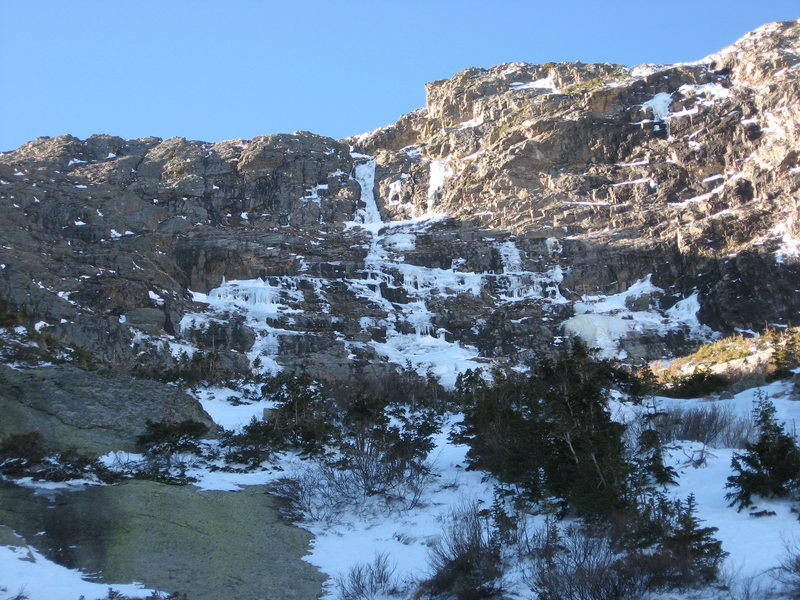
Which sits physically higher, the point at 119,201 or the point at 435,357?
the point at 119,201

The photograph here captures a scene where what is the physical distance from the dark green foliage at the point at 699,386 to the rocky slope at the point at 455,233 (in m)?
22.7

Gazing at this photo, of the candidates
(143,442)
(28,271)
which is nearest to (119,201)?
(28,271)

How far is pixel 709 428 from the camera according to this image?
Result: 2034 cm

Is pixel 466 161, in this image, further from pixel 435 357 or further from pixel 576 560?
pixel 576 560

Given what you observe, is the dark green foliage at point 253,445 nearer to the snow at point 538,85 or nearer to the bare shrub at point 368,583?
the bare shrub at point 368,583

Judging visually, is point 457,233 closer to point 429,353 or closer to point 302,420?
point 429,353

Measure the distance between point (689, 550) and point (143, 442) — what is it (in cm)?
1450

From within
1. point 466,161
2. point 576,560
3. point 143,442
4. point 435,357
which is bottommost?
point 576,560

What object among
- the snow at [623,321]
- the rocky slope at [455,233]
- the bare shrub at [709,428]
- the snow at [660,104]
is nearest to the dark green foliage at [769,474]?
the bare shrub at [709,428]

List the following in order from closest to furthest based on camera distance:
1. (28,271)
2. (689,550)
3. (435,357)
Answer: (689,550) < (28,271) < (435,357)

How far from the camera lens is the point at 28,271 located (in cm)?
5100

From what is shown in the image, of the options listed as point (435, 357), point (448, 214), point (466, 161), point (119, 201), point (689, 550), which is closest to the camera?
point (689, 550)

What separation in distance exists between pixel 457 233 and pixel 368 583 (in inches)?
2442

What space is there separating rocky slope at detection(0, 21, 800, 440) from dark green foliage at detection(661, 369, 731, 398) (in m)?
22.7
